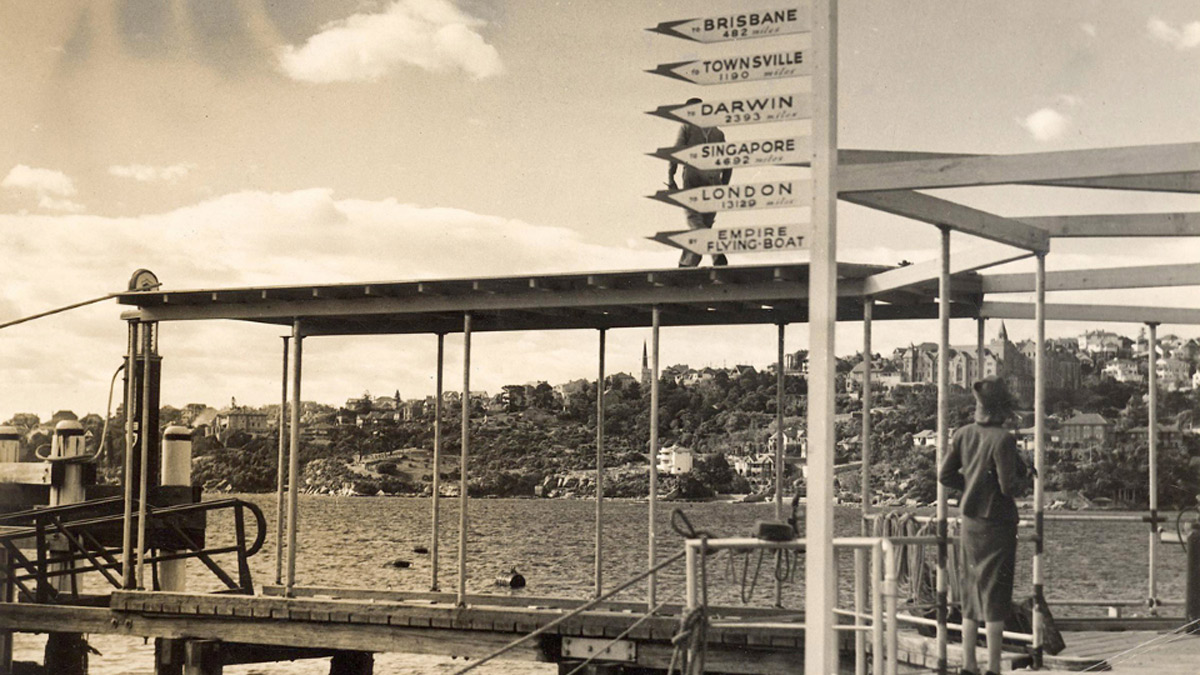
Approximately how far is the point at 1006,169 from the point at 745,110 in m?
1.70

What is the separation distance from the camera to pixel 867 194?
8.72m

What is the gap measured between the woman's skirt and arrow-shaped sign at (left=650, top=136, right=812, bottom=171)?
2.90 meters

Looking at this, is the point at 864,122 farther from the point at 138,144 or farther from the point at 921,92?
the point at 138,144

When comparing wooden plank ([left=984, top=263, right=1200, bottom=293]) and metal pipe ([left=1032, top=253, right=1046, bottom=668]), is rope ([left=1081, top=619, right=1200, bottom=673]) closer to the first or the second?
metal pipe ([left=1032, top=253, right=1046, bottom=668])

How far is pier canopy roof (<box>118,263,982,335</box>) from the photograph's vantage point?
500 inches

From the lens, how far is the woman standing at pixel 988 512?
8852 millimetres

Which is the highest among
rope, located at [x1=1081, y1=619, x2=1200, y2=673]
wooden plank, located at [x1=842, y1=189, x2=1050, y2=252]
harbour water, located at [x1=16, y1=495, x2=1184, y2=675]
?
wooden plank, located at [x1=842, y1=189, x2=1050, y2=252]

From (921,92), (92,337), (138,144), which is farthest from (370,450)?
(921,92)

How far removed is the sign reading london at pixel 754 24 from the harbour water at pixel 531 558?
1138 inches

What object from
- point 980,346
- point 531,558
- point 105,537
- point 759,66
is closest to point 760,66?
point 759,66

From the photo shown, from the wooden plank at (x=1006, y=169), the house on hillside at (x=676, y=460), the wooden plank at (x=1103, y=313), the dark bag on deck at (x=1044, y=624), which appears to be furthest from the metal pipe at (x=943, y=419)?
the house on hillside at (x=676, y=460)

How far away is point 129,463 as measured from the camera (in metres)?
15.0

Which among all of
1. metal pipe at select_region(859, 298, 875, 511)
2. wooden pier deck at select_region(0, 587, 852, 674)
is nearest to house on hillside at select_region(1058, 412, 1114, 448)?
wooden pier deck at select_region(0, 587, 852, 674)

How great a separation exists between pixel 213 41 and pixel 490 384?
41039mm
